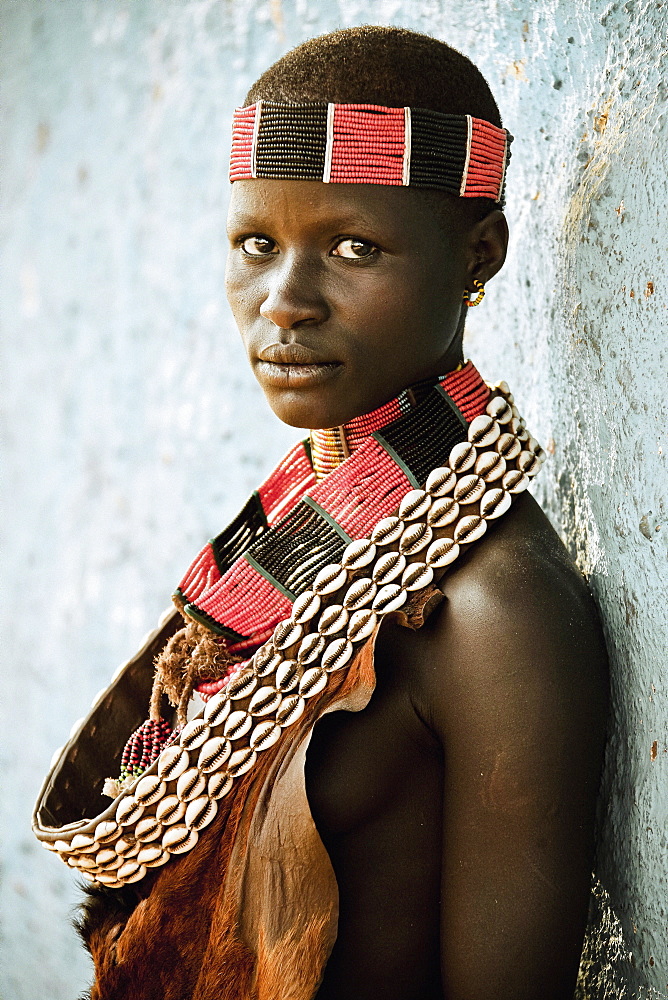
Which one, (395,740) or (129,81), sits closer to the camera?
(395,740)

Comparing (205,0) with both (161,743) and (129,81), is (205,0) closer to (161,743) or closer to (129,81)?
(129,81)

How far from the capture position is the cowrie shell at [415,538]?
96cm

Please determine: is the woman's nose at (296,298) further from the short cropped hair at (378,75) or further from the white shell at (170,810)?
the white shell at (170,810)

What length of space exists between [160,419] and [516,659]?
1300 millimetres

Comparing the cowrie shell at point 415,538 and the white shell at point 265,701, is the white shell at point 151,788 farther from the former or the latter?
the cowrie shell at point 415,538

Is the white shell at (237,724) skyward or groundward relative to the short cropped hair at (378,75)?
groundward

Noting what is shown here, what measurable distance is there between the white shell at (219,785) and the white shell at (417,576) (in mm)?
241

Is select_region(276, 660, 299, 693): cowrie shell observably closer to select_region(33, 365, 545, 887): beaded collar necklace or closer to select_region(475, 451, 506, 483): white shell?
select_region(33, 365, 545, 887): beaded collar necklace

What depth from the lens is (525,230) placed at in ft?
4.16

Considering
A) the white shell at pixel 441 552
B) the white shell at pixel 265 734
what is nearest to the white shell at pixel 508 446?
the white shell at pixel 441 552

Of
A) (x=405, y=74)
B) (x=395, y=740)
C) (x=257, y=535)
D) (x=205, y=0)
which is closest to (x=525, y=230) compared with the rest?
(x=405, y=74)

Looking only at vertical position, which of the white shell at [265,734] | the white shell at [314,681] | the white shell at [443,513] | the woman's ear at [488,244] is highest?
the woman's ear at [488,244]

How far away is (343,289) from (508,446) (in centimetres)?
21

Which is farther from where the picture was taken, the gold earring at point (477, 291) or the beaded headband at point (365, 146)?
the gold earring at point (477, 291)
